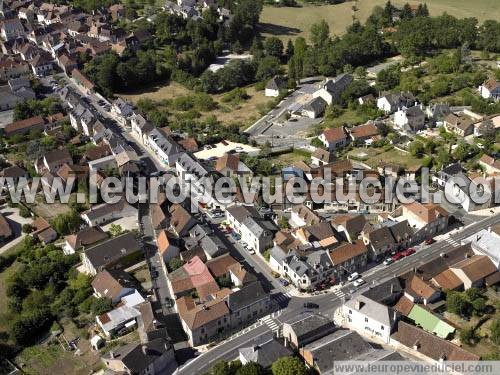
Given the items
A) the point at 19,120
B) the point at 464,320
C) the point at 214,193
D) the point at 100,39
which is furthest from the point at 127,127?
the point at 464,320

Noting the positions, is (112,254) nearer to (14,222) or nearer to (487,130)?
(14,222)

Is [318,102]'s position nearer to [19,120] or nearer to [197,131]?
[197,131]

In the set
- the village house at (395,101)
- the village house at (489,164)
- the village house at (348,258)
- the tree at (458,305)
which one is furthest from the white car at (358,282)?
the village house at (395,101)

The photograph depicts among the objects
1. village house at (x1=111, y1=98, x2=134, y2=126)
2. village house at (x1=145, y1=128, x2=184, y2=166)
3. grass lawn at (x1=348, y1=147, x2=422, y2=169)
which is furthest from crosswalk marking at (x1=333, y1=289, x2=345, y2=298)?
village house at (x1=111, y1=98, x2=134, y2=126)

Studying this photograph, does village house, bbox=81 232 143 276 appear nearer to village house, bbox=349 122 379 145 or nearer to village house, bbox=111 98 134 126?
village house, bbox=111 98 134 126

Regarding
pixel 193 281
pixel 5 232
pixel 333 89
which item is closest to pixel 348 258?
pixel 193 281
